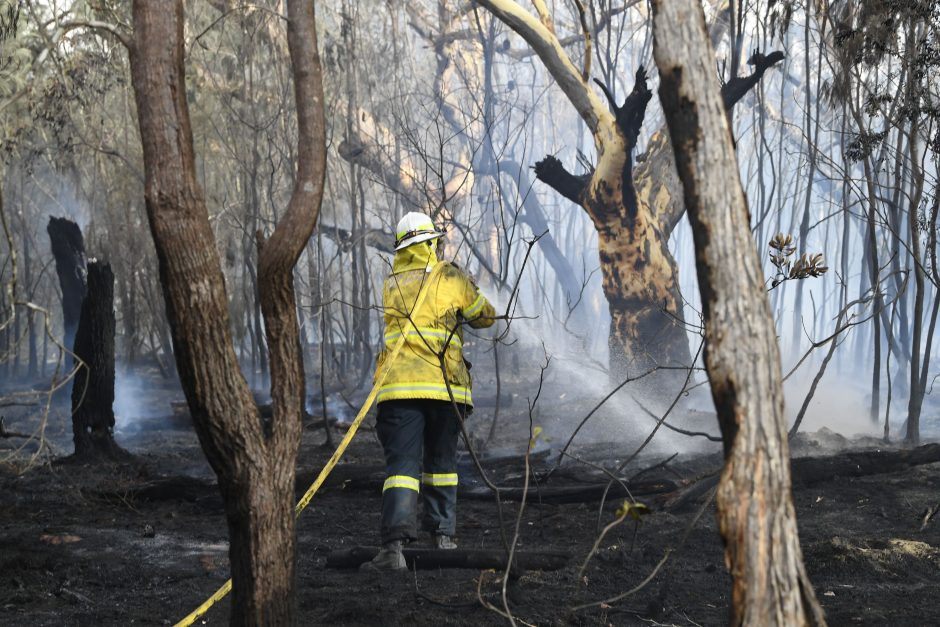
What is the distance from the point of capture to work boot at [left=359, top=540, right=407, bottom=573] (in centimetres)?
481

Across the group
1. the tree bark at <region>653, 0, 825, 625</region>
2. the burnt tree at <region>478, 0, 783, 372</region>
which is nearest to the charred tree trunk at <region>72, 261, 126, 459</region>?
the burnt tree at <region>478, 0, 783, 372</region>

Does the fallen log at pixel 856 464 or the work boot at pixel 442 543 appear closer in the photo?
the work boot at pixel 442 543

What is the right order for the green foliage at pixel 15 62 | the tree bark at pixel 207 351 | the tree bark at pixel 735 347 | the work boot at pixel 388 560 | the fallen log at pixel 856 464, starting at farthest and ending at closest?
the green foliage at pixel 15 62 → the fallen log at pixel 856 464 → the work boot at pixel 388 560 → the tree bark at pixel 207 351 → the tree bark at pixel 735 347

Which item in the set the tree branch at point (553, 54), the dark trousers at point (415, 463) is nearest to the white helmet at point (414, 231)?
the dark trousers at point (415, 463)

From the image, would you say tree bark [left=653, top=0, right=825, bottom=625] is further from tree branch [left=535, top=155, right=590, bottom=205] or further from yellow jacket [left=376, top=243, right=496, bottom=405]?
tree branch [left=535, top=155, right=590, bottom=205]

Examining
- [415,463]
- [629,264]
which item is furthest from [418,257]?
[629,264]

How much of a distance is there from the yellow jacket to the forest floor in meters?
0.93

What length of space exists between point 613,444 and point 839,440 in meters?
2.14

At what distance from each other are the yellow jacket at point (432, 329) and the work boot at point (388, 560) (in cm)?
76

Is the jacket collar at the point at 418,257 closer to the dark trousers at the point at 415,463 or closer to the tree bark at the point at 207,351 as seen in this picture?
the dark trousers at the point at 415,463

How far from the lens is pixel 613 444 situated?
9781mm

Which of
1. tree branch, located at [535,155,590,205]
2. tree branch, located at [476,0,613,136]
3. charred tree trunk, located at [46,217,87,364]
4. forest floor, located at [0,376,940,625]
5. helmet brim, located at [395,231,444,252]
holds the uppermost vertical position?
tree branch, located at [476,0,613,136]

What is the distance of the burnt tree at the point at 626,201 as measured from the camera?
10367 mm

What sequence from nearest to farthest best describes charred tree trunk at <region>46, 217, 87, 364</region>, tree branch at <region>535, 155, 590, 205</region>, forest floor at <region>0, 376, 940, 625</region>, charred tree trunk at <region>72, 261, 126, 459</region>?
forest floor at <region>0, 376, 940, 625</region> < charred tree trunk at <region>72, 261, 126, 459</region> < tree branch at <region>535, 155, 590, 205</region> < charred tree trunk at <region>46, 217, 87, 364</region>
